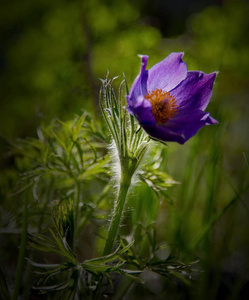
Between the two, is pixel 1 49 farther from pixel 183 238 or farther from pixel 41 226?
pixel 183 238

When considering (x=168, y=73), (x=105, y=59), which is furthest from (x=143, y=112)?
(x=105, y=59)

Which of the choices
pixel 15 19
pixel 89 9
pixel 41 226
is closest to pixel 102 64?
pixel 89 9

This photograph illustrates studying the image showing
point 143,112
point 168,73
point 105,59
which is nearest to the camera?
point 143,112

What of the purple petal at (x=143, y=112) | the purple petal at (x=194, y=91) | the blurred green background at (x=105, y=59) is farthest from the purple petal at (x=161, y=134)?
the blurred green background at (x=105, y=59)

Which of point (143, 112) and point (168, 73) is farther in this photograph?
point (168, 73)

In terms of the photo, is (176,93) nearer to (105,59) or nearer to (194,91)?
(194,91)

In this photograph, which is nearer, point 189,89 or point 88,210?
point 189,89
